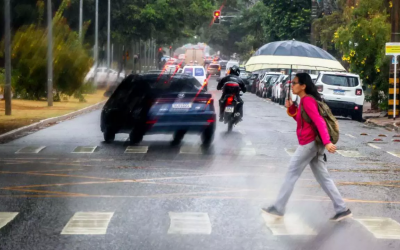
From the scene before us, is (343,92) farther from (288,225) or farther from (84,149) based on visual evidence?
(288,225)

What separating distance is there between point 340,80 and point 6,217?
2514 cm

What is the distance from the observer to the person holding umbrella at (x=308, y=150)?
10.6 meters

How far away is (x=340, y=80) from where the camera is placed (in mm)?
34625

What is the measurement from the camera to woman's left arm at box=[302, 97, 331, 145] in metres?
10.5

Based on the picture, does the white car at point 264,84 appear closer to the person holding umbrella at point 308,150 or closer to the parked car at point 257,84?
the parked car at point 257,84

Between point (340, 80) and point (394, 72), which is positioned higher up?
point (394, 72)

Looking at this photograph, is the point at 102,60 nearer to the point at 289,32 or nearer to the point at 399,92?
the point at 289,32

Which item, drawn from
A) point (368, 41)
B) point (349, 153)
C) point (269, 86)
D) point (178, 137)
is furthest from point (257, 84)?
point (349, 153)

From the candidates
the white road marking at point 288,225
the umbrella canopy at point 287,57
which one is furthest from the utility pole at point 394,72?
the white road marking at point 288,225

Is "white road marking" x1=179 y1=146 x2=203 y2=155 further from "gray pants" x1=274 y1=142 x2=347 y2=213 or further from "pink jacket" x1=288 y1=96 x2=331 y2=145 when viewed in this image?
"pink jacket" x1=288 y1=96 x2=331 y2=145

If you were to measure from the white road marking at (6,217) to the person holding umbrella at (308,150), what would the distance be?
292 centimetres

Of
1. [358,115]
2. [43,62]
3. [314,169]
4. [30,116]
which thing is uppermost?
[43,62]

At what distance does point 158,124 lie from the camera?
2005 cm

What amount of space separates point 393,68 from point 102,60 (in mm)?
51311
